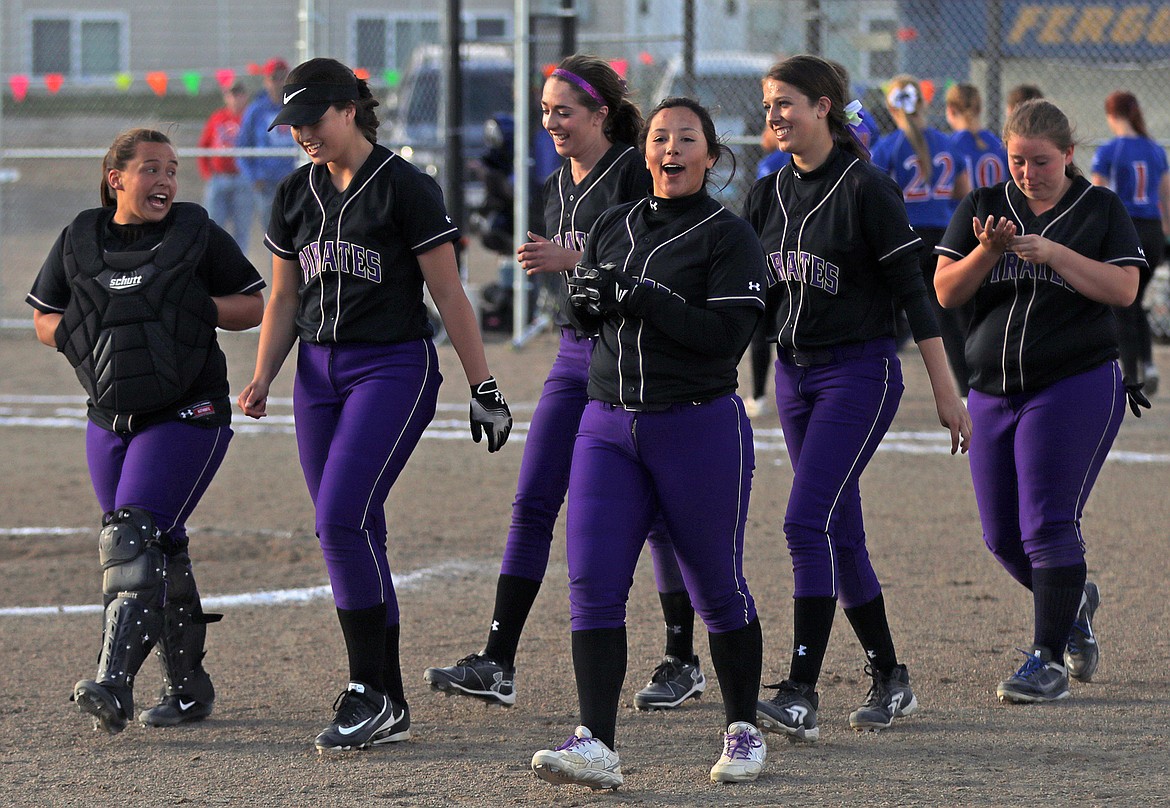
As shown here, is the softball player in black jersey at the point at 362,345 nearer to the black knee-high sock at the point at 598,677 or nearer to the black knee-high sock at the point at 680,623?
the black knee-high sock at the point at 598,677

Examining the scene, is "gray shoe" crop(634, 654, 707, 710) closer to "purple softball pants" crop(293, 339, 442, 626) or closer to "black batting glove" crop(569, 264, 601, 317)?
"purple softball pants" crop(293, 339, 442, 626)

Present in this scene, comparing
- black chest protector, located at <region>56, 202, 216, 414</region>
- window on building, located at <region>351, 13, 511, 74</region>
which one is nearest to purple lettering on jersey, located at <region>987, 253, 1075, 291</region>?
black chest protector, located at <region>56, 202, 216, 414</region>

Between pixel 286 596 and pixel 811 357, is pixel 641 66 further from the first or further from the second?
pixel 811 357

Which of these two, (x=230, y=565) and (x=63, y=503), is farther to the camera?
(x=63, y=503)

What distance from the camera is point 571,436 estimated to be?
4996 mm

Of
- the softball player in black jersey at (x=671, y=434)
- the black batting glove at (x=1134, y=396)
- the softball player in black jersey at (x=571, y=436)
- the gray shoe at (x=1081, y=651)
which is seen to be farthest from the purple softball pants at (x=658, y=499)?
the black batting glove at (x=1134, y=396)

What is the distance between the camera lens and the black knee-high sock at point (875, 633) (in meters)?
4.76

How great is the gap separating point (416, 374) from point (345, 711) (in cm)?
96

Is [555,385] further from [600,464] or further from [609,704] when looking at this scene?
[609,704]

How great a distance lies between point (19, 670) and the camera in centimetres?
525

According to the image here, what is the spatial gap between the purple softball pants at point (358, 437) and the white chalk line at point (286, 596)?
5.40ft

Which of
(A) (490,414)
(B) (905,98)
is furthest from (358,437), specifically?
(B) (905,98)

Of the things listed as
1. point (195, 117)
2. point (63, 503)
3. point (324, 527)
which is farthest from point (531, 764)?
point (195, 117)

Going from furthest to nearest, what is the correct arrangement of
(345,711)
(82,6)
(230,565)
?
(82,6), (230,565), (345,711)
